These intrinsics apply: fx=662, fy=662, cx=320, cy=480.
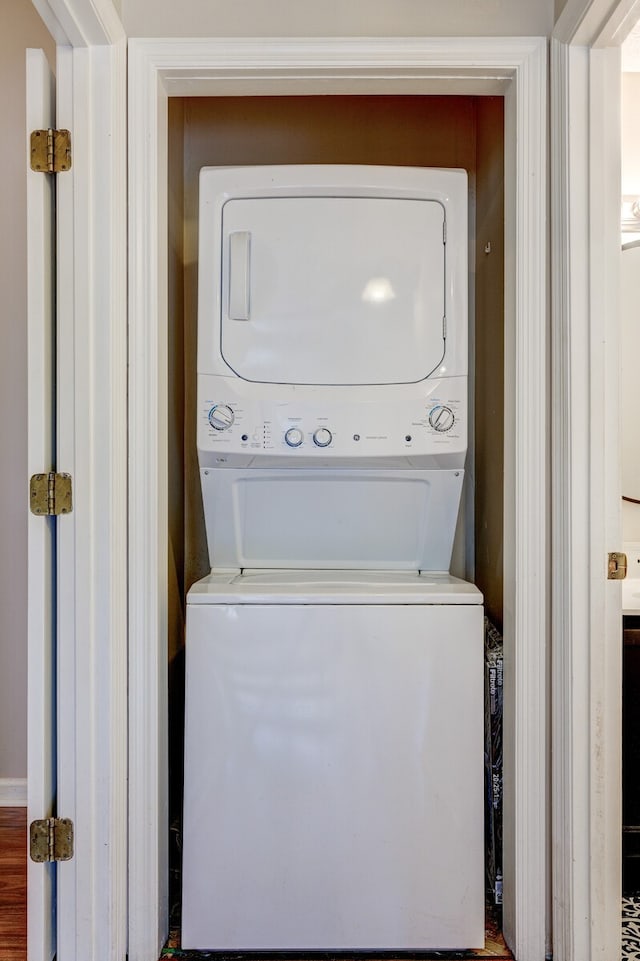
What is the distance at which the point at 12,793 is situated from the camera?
217cm

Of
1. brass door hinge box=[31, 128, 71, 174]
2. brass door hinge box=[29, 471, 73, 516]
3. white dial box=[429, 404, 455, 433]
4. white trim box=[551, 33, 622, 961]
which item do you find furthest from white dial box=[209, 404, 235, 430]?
white trim box=[551, 33, 622, 961]

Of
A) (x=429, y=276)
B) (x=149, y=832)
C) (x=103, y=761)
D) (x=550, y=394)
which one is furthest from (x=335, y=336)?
(x=149, y=832)

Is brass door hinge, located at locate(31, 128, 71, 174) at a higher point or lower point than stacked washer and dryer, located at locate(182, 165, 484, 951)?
higher

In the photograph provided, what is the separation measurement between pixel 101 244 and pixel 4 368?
3.02 feet

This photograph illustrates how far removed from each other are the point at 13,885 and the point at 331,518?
52.3 inches

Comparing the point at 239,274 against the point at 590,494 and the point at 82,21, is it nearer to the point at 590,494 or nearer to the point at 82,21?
the point at 82,21

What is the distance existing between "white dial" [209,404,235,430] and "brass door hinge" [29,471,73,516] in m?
0.38

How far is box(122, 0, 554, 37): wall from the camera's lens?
1.50m

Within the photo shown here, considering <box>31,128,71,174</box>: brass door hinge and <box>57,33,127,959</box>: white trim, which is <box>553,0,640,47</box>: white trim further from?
<box>31,128,71,174</box>: brass door hinge

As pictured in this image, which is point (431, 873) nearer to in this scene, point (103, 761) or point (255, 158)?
point (103, 761)

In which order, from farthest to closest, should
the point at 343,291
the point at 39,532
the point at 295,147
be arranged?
the point at 295,147 < the point at 343,291 < the point at 39,532

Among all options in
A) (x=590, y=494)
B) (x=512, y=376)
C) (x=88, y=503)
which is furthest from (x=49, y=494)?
(x=590, y=494)

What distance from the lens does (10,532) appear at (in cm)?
220

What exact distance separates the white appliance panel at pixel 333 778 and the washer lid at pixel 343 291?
Answer: 60cm
